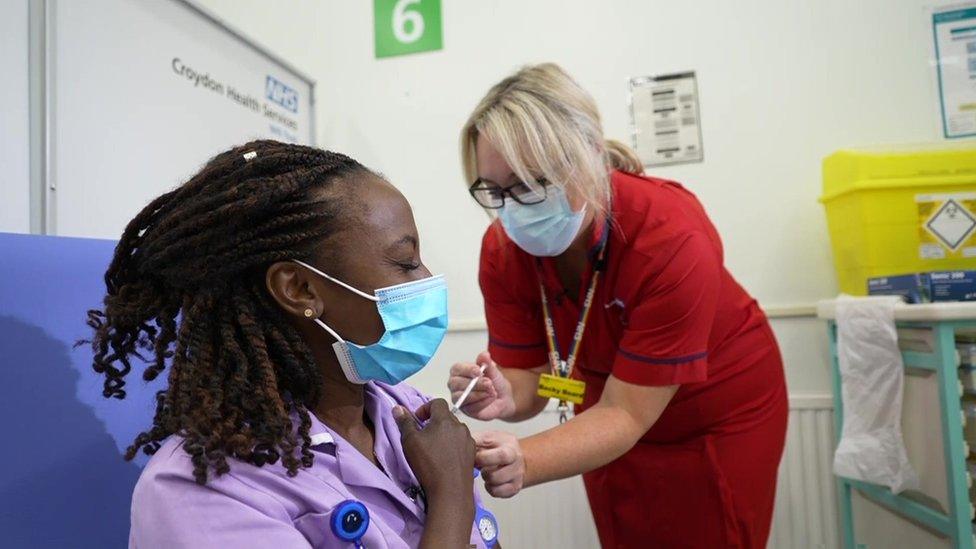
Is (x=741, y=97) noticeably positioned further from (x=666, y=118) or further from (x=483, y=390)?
(x=483, y=390)

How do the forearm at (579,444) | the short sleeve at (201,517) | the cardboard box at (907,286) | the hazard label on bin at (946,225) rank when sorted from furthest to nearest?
the hazard label on bin at (946,225), the cardboard box at (907,286), the forearm at (579,444), the short sleeve at (201,517)

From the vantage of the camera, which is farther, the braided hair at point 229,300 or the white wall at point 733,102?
the white wall at point 733,102

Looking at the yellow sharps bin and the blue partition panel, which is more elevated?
the yellow sharps bin

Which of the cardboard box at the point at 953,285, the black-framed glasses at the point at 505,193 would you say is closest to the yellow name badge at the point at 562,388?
the black-framed glasses at the point at 505,193

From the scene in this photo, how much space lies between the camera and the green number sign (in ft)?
7.36

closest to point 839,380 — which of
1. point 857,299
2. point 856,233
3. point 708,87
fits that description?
point 857,299

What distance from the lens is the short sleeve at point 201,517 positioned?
592mm

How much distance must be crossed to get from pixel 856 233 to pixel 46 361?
75.0 inches

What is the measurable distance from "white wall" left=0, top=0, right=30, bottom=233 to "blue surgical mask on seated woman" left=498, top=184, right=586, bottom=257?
969 millimetres

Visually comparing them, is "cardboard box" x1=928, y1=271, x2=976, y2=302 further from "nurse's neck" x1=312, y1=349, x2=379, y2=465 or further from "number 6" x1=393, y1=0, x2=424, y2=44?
"number 6" x1=393, y1=0, x2=424, y2=44

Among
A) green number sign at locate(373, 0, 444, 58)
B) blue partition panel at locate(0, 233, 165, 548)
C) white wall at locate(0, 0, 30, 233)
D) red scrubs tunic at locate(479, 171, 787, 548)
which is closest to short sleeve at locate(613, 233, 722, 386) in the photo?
red scrubs tunic at locate(479, 171, 787, 548)

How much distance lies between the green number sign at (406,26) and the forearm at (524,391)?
1.38 metres

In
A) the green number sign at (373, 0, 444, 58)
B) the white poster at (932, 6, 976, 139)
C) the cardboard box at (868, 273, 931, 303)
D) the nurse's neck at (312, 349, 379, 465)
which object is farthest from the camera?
the green number sign at (373, 0, 444, 58)

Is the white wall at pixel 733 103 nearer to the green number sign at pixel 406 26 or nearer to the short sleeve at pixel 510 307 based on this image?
the green number sign at pixel 406 26
